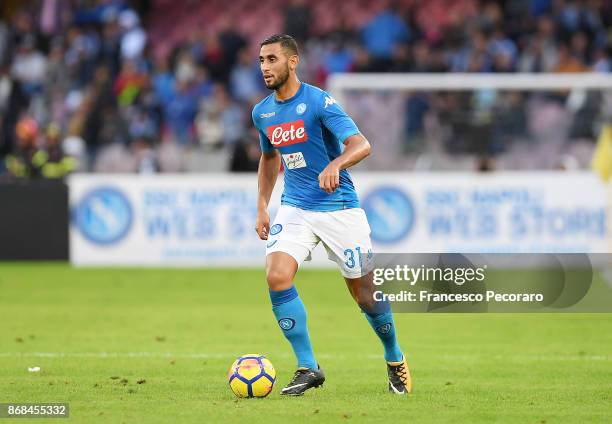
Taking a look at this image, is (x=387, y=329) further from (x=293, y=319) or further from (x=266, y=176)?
(x=266, y=176)

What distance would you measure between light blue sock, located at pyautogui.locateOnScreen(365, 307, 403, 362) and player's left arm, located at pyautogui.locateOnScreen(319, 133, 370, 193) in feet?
3.34

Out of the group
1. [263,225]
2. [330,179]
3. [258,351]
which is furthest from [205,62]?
[330,179]

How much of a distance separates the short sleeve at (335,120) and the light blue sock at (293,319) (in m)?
1.02

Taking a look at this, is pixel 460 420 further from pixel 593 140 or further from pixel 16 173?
pixel 16 173

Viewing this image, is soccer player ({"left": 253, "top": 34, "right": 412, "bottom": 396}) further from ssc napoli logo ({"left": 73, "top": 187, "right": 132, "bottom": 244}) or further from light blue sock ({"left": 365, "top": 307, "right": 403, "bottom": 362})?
ssc napoli logo ({"left": 73, "top": 187, "right": 132, "bottom": 244})

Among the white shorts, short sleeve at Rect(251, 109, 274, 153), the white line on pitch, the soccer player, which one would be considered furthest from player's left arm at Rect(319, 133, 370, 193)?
the white line on pitch

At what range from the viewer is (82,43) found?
24.3 meters

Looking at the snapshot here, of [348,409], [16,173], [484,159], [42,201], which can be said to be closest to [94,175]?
[42,201]

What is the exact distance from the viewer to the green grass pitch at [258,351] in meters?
7.38

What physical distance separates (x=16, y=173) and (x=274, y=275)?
13835mm

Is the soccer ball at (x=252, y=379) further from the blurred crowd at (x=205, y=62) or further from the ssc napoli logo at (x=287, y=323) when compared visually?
the blurred crowd at (x=205, y=62)

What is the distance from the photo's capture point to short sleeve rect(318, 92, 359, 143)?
7.67 meters

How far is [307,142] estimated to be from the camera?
25.9ft

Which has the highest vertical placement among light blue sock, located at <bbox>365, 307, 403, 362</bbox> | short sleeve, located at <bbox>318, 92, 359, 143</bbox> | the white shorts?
short sleeve, located at <bbox>318, 92, 359, 143</bbox>
